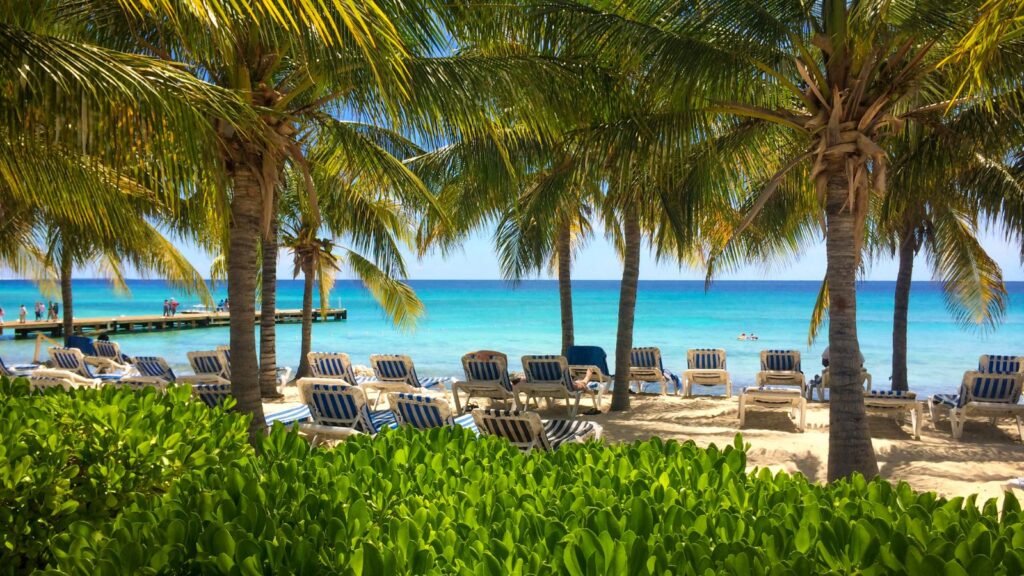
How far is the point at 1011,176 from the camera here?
972 centimetres

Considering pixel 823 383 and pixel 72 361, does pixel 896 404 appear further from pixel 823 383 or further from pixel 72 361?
pixel 72 361

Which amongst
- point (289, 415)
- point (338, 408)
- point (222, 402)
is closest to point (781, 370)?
point (338, 408)

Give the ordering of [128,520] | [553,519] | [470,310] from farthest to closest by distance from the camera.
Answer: [470,310] → [128,520] → [553,519]

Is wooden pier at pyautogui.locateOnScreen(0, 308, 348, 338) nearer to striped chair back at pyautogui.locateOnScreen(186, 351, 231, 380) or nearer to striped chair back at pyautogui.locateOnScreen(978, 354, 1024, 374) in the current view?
striped chair back at pyautogui.locateOnScreen(186, 351, 231, 380)

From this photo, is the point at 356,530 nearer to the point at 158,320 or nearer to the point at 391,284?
the point at 391,284

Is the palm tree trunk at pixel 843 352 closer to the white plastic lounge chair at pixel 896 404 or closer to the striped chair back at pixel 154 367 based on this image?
the white plastic lounge chair at pixel 896 404

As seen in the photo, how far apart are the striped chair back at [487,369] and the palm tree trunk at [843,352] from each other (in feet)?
17.9

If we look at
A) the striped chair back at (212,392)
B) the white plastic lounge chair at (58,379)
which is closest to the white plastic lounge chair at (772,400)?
the striped chair back at (212,392)

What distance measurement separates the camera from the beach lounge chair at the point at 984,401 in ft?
31.1

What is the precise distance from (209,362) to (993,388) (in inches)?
491

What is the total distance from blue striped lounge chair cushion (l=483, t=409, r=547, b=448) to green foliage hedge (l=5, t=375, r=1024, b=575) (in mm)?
4070

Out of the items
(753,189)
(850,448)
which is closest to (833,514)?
(850,448)

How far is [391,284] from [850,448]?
1053 centimetres

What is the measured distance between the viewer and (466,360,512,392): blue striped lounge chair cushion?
36.3 ft
